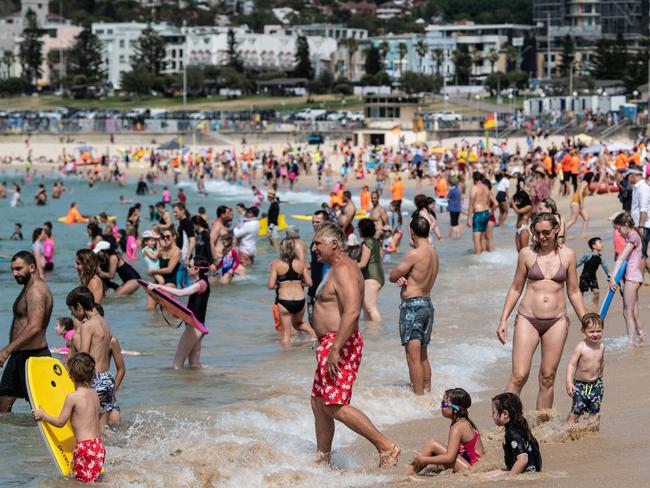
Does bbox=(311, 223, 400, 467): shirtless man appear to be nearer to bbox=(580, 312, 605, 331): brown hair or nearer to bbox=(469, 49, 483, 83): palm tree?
bbox=(580, 312, 605, 331): brown hair

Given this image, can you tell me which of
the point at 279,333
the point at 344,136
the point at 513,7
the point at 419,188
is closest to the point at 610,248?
the point at 279,333

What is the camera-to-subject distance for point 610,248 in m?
18.3

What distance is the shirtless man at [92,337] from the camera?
325 inches

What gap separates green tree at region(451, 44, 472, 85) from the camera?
12862cm

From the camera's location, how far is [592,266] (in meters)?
13.0

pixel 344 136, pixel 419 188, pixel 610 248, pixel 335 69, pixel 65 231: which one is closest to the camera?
pixel 610 248

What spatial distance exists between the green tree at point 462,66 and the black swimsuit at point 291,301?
118 m

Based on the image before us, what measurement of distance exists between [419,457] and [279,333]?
609 centimetres

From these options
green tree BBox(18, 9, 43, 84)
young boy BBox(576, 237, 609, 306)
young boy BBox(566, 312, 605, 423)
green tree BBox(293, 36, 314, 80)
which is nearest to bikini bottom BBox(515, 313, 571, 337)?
young boy BBox(566, 312, 605, 423)

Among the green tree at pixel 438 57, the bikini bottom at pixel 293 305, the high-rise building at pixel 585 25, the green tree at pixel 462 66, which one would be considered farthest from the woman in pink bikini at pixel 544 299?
the green tree at pixel 438 57

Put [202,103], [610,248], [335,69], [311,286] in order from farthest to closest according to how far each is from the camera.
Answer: [335,69] < [202,103] < [610,248] < [311,286]

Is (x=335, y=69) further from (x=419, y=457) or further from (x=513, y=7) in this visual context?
(x=419, y=457)

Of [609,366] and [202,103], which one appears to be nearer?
[609,366]

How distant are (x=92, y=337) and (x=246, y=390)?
8.04 feet
